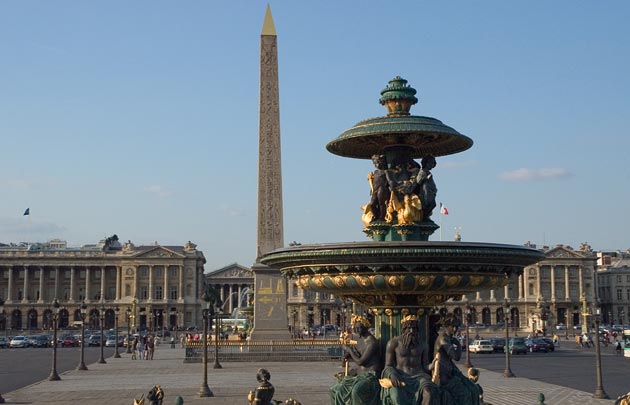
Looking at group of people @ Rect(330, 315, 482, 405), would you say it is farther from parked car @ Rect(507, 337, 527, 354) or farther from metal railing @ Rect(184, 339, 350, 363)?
parked car @ Rect(507, 337, 527, 354)

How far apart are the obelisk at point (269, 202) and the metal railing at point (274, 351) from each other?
0.56 m

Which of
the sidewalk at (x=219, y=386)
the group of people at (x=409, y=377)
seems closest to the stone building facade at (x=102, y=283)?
the sidewalk at (x=219, y=386)

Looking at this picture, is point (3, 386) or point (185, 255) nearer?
point (3, 386)

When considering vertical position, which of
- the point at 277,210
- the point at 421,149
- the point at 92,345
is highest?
the point at 277,210

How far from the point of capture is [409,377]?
988 cm

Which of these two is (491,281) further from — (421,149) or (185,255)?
(185,255)

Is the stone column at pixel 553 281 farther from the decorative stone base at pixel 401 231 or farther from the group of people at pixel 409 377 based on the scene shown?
the group of people at pixel 409 377

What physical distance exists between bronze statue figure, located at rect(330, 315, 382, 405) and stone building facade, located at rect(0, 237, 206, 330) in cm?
13820

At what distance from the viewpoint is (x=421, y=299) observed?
10.6 metres

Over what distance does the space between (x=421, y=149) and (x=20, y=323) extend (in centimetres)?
14575

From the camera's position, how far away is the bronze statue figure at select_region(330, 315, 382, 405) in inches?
396

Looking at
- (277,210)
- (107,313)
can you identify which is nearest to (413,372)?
(277,210)

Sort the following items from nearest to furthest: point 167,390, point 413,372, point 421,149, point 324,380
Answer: point 413,372 → point 421,149 → point 167,390 → point 324,380

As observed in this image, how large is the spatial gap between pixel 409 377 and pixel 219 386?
19985mm
